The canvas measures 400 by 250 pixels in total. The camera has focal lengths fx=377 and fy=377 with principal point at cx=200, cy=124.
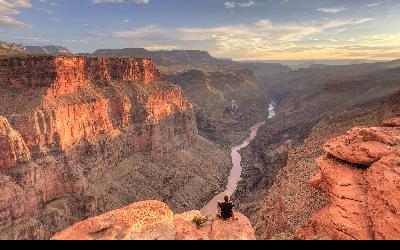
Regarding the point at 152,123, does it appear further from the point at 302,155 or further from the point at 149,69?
the point at 302,155

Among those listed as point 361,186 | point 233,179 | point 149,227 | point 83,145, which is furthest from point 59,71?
point 361,186

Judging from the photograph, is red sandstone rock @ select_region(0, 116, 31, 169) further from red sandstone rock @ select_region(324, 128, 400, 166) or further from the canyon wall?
red sandstone rock @ select_region(324, 128, 400, 166)

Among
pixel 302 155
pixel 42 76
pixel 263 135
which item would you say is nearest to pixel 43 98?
pixel 42 76

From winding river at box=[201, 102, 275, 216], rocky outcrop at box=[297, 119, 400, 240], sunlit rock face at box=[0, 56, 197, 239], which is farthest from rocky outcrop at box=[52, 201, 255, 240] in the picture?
winding river at box=[201, 102, 275, 216]

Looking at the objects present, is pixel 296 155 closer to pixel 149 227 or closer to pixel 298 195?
pixel 298 195

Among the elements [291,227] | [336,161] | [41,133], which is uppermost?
[336,161]
